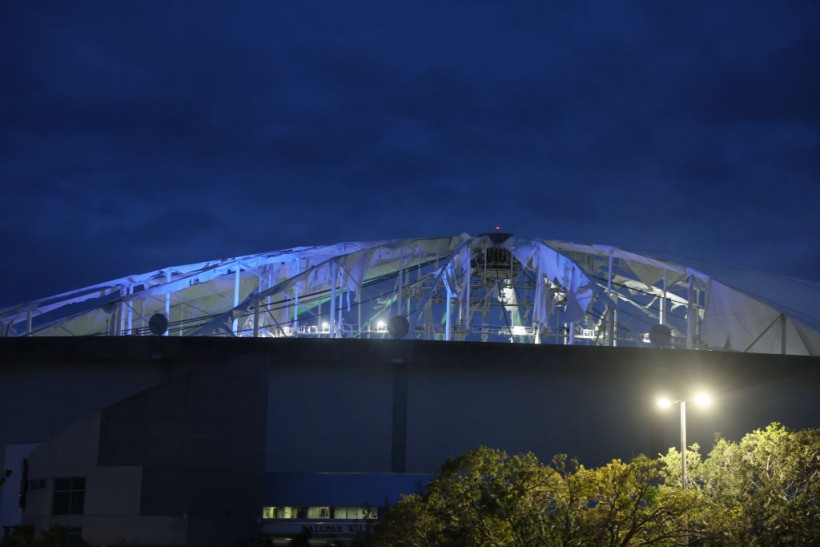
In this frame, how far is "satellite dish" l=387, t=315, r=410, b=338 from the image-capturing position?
6047 cm

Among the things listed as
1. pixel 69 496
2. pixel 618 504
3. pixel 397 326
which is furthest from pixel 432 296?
pixel 618 504

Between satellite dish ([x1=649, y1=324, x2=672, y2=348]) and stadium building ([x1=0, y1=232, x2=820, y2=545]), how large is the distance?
0.08m

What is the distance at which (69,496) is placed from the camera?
156 ft

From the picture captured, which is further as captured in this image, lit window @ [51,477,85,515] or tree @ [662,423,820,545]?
lit window @ [51,477,85,515]

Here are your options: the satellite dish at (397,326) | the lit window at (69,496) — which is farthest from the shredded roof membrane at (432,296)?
the lit window at (69,496)

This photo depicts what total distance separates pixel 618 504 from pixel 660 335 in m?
33.9

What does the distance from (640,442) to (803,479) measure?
22799 mm

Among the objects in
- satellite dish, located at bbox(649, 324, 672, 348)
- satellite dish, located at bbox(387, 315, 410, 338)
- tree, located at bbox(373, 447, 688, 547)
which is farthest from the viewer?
satellite dish, located at bbox(649, 324, 672, 348)

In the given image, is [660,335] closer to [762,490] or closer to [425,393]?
[425,393]

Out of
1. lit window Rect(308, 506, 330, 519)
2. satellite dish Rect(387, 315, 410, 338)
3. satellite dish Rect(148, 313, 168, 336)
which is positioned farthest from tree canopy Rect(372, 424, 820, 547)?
satellite dish Rect(148, 313, 168, 336)

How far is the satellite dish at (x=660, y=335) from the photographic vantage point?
210ft

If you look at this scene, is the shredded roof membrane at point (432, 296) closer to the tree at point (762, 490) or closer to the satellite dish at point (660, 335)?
the satellite dish at point (660, 335)

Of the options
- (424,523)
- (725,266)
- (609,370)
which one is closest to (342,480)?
(609,370)

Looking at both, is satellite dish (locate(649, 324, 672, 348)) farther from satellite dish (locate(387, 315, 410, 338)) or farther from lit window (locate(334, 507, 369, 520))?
lit window (locate(334, 507, 369, 520))
